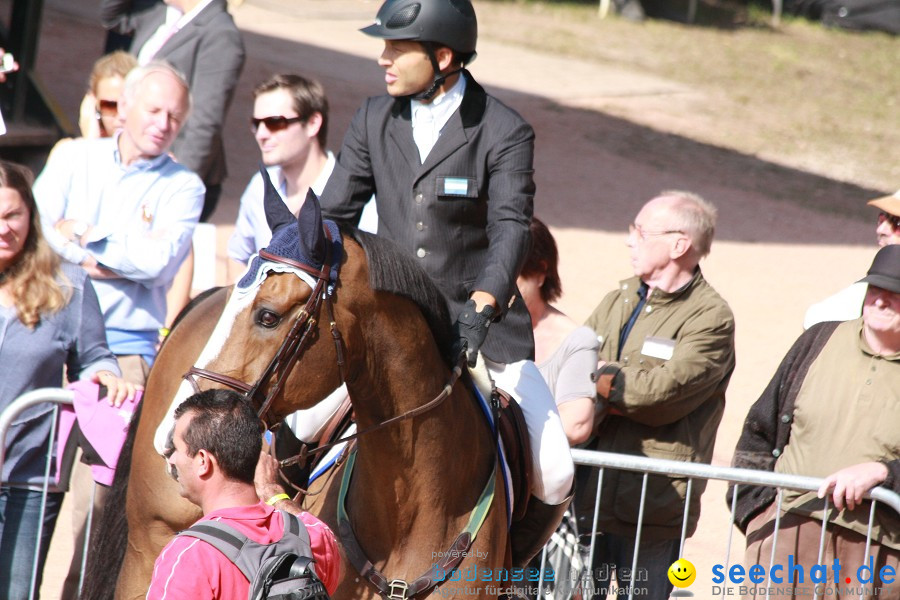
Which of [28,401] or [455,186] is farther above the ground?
[455,186]

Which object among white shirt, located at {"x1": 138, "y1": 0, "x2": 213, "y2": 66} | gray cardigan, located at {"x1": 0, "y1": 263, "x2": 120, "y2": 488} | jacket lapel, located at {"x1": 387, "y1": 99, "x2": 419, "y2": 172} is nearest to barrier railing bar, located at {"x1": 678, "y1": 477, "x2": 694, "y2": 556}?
jacket lapel, located at {"x1": 387, "y1": 99, "x2": 419, "y2": 172}

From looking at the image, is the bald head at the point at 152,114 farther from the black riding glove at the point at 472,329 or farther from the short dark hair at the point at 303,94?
the black riding glove at the point at 472,329

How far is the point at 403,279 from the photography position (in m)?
3.43

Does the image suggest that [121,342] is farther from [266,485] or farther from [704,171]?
[704,171]

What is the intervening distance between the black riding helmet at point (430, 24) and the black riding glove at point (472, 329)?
2.90ft

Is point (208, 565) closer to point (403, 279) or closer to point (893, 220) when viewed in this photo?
point (403, 279)

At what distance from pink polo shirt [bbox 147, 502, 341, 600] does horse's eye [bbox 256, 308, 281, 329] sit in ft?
1.67

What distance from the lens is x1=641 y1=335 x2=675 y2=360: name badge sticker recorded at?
5000 millimetres

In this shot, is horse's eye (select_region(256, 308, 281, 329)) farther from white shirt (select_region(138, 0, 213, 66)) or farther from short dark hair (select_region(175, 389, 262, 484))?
white shirt (select_region(138, 0, 213, 66))

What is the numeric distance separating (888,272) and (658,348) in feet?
3.50

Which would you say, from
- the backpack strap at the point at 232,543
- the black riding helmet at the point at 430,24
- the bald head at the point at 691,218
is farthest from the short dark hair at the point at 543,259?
the backpack strap at the point at 232,543

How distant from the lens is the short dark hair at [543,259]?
5.11 m

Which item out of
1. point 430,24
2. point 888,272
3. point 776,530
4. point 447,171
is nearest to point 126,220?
point 447,171

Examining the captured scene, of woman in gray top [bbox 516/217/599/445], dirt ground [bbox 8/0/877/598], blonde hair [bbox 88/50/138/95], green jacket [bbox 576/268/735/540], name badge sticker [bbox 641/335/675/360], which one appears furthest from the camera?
dirt ground [bbox 8/0/877/598]
